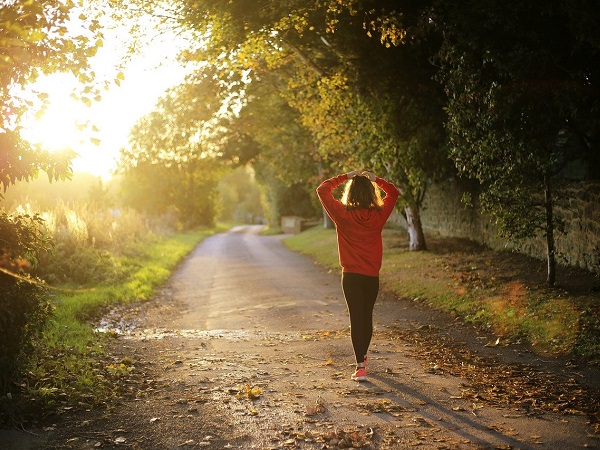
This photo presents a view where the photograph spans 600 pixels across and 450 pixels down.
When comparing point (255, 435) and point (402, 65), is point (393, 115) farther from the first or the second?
point (255, 435)

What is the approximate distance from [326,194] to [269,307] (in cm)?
689

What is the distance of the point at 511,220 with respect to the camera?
505 inches

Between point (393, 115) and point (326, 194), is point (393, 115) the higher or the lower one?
the higher one

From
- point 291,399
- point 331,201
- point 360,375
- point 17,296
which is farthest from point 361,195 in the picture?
point 17,296

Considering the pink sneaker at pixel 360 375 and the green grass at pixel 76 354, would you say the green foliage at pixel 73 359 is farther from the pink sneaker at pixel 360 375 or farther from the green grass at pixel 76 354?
the pink sneaker at pixel 360 375

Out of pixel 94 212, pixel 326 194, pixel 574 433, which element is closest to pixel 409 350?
pixel 326 194

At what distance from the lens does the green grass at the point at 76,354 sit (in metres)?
7.05

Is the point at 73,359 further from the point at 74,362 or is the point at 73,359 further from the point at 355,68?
the point at 355,68

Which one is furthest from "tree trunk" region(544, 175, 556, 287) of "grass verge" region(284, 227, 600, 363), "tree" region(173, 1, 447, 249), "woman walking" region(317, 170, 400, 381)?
"woman walking" region(317, 170, 400, 381)

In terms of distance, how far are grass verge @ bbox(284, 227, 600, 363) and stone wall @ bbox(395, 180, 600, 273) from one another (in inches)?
11.3

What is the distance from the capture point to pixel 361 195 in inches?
307

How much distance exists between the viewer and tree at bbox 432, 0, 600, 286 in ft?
36.7

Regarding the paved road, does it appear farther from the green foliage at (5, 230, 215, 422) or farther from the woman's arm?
the woman's arm

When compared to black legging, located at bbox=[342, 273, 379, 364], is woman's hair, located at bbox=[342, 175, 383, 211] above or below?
above
